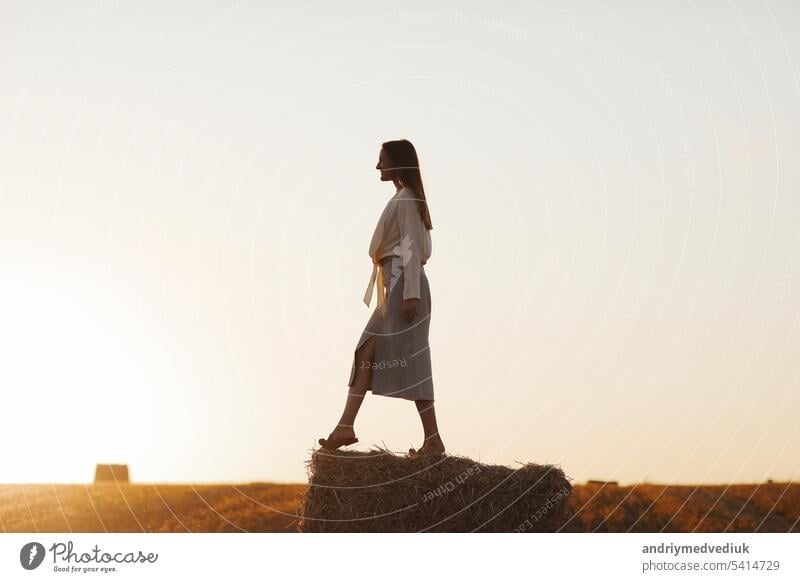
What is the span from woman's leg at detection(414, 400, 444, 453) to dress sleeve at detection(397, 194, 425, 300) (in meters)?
0.65

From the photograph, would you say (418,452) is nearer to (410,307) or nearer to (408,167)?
(410,307)

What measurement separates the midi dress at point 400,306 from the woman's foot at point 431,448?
26 cm

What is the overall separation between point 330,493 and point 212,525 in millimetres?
1458

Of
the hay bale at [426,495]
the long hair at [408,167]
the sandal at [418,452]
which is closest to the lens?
the hay bale at [426,495]

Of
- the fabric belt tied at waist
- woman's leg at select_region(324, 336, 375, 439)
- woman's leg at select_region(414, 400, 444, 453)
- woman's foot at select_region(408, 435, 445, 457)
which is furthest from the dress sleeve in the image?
woman's foot at select_region(408, 435, 445, 457)

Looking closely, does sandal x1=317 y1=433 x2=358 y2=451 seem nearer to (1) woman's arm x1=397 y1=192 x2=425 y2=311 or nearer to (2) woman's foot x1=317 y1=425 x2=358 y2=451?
(2) woman's foot x1=317 y1=425 x2=358 y2=451

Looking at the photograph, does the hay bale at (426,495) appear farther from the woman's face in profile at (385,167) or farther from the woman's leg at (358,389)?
the woman's face in profile at (385,167)

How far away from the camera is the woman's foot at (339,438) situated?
7.50m

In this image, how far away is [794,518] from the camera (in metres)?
8.44

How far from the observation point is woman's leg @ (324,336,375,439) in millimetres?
7582

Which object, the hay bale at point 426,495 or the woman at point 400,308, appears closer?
the hay bale at point 426,495

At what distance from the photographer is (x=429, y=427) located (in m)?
7.64

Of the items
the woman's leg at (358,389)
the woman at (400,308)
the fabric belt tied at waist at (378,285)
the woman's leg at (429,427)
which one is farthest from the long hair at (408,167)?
the woman's leg at (429,427)
